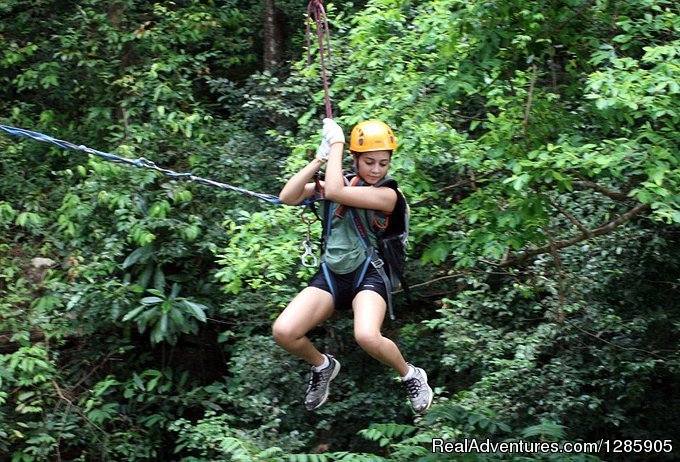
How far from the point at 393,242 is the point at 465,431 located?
173 cm

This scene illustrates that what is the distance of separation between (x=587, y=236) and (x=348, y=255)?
2182 mm

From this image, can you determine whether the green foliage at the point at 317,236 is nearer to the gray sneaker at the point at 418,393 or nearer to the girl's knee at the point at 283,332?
the gray sneaker at the point at 418,393

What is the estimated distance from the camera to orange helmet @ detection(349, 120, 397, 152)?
4.32 m

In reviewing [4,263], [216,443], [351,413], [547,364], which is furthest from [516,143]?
[4,263]

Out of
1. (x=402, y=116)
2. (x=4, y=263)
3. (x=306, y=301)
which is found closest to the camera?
(x=306, y=301)

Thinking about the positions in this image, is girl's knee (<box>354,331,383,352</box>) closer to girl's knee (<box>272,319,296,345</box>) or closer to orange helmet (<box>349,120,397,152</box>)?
girl's knee (<box>272,319,296,345</box>)

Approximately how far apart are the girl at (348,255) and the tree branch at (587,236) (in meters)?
1.97

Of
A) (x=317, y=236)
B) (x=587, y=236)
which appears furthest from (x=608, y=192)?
(x=317, y=236)

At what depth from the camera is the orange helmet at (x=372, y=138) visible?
Answer: 14.2 ft

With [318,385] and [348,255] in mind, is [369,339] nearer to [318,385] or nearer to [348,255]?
[348,255]

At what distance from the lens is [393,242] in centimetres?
455

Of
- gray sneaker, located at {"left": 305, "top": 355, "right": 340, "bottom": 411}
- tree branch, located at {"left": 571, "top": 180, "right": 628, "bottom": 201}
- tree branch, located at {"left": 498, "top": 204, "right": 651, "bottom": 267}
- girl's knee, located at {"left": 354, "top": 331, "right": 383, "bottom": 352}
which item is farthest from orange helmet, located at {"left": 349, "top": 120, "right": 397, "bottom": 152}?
tree branch, located at {"left": 498, "top": 204, "right": 651, "bottom": 267}

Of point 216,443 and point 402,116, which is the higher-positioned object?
point 402,116

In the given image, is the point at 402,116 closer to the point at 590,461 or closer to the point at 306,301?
the point at 306,301
